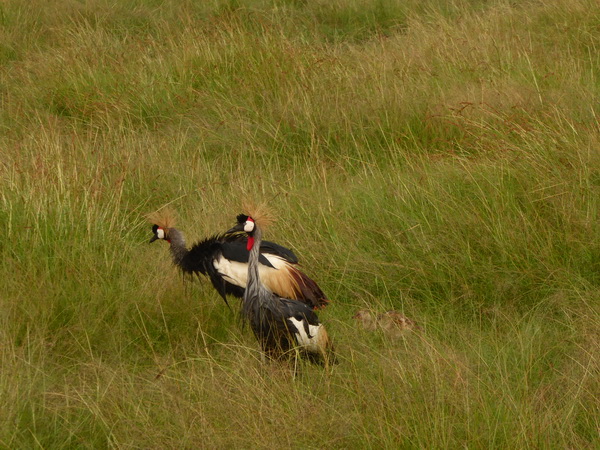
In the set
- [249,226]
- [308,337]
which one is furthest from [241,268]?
[308,337]

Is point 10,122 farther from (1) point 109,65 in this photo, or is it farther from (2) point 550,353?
(2) point 550,353

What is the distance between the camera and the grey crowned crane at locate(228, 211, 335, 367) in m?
3.33

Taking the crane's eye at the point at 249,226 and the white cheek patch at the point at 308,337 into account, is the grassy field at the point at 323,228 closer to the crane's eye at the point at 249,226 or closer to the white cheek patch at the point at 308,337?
the white cheek patch at the point at 308,337

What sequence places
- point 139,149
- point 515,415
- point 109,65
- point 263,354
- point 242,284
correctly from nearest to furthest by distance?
point 515,415 → point 263,354 → point 242,284 → point 139,149 → point 109,65

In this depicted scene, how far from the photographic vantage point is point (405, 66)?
6172mm

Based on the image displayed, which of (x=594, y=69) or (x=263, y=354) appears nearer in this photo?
(x=263, y=354)

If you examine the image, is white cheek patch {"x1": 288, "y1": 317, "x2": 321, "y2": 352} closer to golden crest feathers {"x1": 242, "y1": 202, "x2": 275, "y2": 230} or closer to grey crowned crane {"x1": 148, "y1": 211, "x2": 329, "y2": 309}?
grey crowned crane {"x1": 148, "y1": 211, "x2": 329, "y2": 309}

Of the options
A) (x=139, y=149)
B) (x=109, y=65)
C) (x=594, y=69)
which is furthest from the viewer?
(x=109, y=65)

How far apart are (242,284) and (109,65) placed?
3.60 m

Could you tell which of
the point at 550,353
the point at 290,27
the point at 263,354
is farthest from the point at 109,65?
the point at 550,353

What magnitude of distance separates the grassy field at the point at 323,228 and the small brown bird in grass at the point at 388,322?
45mm

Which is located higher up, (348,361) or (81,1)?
(81,1)

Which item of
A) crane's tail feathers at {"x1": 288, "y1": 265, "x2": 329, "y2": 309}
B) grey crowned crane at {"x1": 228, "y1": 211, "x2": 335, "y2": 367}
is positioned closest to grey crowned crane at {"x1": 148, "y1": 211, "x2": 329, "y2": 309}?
crane's tail feathers at {"x1": 288, "y1": 265, "x2": 329, "y2": 309}

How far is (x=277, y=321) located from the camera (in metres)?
3.37
